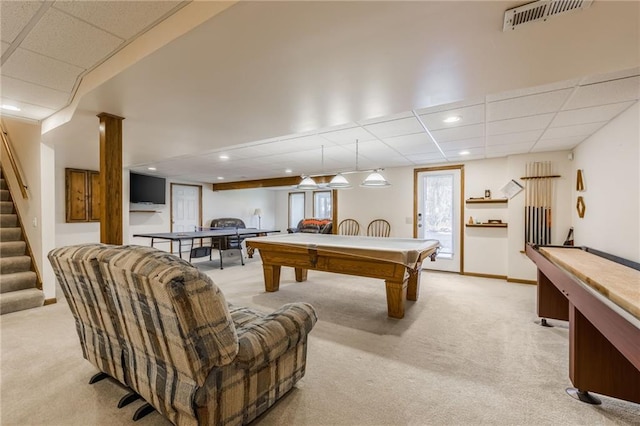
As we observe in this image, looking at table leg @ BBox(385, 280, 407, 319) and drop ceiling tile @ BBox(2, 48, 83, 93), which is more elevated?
drop ceiling tile @ BBox(2, 48, 83, 93)

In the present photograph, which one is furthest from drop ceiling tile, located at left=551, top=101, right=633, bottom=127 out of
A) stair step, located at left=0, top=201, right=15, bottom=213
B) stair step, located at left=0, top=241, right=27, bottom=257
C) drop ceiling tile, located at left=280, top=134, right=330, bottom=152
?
stair step, located at left=0, top=201, right=15, bottom=213

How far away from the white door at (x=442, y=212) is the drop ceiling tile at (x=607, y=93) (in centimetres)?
311

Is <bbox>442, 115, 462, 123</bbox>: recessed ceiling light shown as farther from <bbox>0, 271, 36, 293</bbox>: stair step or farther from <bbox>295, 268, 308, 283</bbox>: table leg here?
<bbox>0, 271, 36, 293</bbox>: stair step

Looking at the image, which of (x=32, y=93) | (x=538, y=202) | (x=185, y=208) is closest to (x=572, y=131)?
(x=538, y=202)

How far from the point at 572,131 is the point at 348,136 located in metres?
2.80

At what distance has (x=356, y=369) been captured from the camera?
7.20 feet

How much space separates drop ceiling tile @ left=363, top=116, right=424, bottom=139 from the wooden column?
8.73ft

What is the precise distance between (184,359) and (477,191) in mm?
5667

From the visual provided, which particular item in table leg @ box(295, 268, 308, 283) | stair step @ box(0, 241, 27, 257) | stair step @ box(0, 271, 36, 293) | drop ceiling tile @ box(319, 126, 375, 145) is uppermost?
drop ceiling tile @ box(319, 126, 375, 145)

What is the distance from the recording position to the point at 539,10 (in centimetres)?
124

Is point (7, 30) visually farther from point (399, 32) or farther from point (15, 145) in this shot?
point (15, 145)

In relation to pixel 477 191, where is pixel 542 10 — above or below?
above

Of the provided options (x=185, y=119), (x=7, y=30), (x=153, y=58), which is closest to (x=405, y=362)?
(x=153, y=58)

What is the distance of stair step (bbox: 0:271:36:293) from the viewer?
360 centimetres
